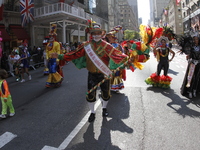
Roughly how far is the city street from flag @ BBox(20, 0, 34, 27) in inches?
556

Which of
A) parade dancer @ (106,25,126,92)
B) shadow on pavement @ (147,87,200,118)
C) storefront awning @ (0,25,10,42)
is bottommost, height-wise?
shadow on pavement @ (147,87,200,118)

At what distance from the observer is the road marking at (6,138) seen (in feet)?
10.5

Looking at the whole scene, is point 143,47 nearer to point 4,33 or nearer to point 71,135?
point 71,135

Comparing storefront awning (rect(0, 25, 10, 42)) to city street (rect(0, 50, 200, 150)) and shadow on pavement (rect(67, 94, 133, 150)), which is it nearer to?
city street (rect(0, 50, 200, 150))

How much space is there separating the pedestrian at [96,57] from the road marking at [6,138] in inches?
58.6

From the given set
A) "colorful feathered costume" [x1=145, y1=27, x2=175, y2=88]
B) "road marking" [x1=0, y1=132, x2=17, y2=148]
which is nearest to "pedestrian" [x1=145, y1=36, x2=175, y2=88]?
"colorful feathered costume" [x1=145, y1=27, x2=175, y2=88]

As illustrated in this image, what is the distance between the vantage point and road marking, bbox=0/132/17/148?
3.19 metres

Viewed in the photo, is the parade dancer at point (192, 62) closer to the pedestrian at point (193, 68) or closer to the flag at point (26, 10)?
the pedestrian at point (193, 68)

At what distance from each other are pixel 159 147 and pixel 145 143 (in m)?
0.22

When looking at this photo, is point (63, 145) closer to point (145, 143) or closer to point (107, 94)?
point (145, 143)

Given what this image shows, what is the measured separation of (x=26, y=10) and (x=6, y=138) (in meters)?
16.9

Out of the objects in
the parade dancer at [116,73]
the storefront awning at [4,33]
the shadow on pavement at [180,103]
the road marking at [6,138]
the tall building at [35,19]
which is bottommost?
the road marking at [6,138]

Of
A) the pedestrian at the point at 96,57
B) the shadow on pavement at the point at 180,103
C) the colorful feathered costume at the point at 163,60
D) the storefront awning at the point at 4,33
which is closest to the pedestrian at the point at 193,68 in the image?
the shadow on pavement at the point at 180,103

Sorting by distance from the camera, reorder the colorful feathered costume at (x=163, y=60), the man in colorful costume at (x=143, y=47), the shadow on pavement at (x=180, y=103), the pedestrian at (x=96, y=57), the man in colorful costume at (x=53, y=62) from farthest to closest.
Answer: the man in colorful costume at (x=53, y=62) < the colorful feathered costume at (x=163, y=60) < the shadow on pavement at (x=180, y=103) < the man in colorful costume at (x=143, y=47) < the pedestrian at (x=96, y=57)
